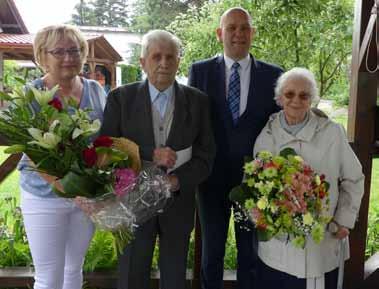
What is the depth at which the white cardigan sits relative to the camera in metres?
1.91

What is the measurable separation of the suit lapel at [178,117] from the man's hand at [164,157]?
3.4 inches

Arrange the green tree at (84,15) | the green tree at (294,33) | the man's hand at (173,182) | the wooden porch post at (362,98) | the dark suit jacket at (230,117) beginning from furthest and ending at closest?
the green tree at (84,15) → the green tree at (294,33) → the wooden porch post at (362,98) → the dark suit jacket at (230,117) → the man's hand at (173,182)

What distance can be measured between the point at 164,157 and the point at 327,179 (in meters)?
0.75

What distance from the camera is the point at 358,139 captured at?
8.44ft

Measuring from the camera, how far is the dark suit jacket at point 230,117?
2.19 meters

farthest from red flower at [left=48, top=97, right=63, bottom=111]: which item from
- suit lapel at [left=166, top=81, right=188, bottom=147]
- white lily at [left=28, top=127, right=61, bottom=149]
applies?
suit lapel at [left=166, top=81, right=188, bottom=147]

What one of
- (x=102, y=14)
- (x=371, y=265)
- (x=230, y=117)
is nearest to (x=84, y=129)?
(x=230, y=117)

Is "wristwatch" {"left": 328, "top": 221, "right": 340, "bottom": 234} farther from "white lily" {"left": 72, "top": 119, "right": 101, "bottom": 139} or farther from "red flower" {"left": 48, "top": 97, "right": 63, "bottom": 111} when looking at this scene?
"red flower" {"left": 48, "top": 97, "right": 63, "bottom": 111}

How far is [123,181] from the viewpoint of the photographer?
155 centimetres

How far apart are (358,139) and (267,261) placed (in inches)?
41.7

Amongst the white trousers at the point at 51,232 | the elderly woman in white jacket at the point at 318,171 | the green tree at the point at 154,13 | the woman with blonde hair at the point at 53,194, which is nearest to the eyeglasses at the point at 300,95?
the elderly woman in white jacket at the point at 318,171

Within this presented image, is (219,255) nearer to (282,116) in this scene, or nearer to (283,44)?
(282,116)

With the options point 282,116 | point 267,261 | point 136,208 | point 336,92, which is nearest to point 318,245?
point 267,261

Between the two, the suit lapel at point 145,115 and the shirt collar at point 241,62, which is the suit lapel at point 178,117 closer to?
the suit lapel at point 145,115
